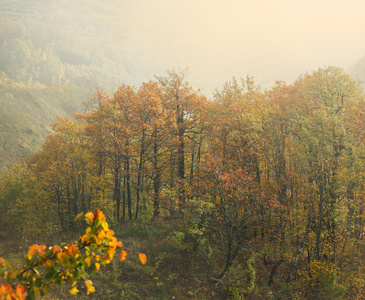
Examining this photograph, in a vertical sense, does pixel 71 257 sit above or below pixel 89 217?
below

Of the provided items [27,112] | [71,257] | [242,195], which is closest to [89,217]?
[71,257]

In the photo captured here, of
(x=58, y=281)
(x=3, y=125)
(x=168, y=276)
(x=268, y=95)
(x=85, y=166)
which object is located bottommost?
(x=168, y=276)

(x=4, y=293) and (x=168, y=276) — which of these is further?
(x=168, y=276)

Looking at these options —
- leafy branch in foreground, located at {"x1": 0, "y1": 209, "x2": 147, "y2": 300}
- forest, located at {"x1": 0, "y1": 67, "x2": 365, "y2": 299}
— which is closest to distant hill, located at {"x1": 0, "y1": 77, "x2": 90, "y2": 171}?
forest, located at {"x1": 0, "y1": 67, "x2": 365, "y2": 299}

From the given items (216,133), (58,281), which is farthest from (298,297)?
(58,281)

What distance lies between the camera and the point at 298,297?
555 inches

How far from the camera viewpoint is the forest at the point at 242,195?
13414mm

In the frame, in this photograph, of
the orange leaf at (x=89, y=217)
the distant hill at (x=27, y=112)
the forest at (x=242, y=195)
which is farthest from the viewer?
the distant hill at (x=27, y=112)

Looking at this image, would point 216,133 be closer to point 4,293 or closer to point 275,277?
point 275,277

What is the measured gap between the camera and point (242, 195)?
1374 centimetres

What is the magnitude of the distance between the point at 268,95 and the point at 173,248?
55.7 ft

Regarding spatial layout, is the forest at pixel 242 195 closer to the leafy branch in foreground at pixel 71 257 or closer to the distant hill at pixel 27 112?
the leafy branch in foreground at pixel 71 257

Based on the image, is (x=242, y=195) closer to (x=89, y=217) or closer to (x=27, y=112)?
(x=89, y=217)

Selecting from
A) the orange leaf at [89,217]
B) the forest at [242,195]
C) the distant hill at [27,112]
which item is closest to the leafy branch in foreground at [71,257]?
the orange leaf at [89,217]
